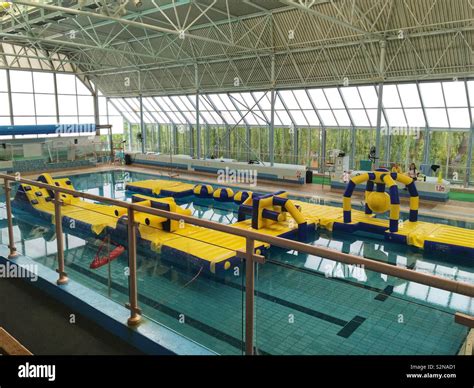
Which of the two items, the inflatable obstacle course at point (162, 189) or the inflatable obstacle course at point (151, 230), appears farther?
the inflatable obstacle course at point (162, 189)

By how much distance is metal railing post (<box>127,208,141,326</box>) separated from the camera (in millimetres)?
3387

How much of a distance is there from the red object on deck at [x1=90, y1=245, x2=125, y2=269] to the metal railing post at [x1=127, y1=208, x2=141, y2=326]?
105 cm

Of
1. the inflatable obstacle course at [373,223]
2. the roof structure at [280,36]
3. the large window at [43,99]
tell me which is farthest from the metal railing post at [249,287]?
the large window at [43,99]

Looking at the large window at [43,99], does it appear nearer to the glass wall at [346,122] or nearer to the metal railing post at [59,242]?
the glass wall at [346,122]

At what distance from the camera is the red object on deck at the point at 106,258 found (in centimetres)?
466

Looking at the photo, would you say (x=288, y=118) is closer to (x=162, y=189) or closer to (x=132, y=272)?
(x=162, y=189)

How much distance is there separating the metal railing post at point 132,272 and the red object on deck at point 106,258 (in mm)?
1046

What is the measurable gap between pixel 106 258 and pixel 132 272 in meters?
2.43

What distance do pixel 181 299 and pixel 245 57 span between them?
15915mm

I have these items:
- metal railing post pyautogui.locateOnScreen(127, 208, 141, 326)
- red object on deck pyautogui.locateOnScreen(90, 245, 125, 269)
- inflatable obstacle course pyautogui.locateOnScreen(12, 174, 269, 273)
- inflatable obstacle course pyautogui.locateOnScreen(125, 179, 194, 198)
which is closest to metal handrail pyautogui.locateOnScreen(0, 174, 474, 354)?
metal railing post pyautogui.locateOnScreen(127, 208, 141, 326)

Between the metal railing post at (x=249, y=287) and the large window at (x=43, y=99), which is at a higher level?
the large window at (x=43, y=99)

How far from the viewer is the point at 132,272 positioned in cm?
349

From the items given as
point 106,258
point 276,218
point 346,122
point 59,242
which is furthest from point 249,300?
point 346,122
